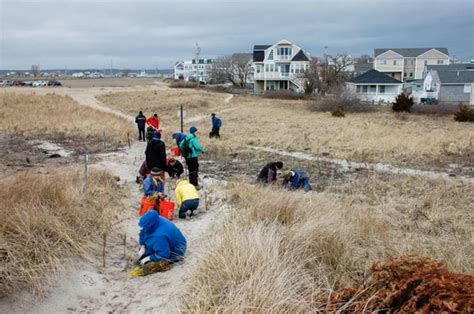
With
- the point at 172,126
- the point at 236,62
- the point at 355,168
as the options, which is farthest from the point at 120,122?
the point at 236,62

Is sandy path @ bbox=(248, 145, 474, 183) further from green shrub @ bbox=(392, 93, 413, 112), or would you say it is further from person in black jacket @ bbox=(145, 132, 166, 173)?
green shrub @ bbox=(392, 93, 413, 112)

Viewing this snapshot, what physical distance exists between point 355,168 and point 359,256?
29.4ft

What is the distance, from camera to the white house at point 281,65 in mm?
62688

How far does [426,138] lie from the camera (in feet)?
63.2

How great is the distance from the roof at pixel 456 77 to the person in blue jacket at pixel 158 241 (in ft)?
183

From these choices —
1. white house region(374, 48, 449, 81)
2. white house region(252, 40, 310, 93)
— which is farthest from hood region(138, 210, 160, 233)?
white house region(374, 48, 449, 81)

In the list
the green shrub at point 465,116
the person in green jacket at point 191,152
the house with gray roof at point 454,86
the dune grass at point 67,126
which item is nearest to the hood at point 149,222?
the person in green jacket at point 191,152

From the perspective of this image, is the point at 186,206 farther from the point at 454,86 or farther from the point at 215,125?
the point at 454,86

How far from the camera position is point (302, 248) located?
474cm

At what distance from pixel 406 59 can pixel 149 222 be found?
275 feet

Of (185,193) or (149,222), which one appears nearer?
(149,222)

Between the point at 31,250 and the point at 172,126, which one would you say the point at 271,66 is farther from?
the point at 31,250

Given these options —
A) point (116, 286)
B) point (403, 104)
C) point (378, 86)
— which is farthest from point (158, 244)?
point (378, 86)

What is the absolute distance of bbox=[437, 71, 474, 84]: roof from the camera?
5278cm
